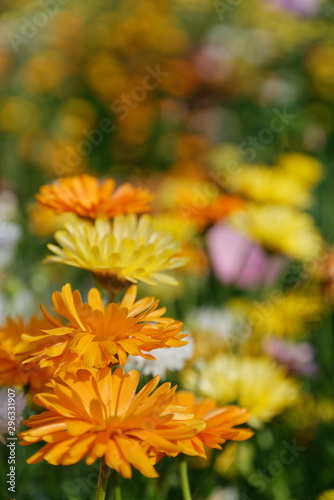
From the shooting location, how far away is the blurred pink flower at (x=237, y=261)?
1.30 metres

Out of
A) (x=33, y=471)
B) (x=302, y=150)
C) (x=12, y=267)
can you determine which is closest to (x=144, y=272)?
(x=33, y=471)

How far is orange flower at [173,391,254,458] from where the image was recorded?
437 millimetres

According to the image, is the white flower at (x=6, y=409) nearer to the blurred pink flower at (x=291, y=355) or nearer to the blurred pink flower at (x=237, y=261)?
the blurred pink flower at (x=291, y=355)

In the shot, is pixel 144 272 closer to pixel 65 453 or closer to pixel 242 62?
pixel 65 453

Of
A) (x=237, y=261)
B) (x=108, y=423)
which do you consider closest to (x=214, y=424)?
(x=108, y=423)

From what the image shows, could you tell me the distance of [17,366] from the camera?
498 millimetres

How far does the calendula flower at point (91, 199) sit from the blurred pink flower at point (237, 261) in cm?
63

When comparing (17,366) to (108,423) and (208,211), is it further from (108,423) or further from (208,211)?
(208,211)

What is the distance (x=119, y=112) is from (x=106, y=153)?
0.57 feet

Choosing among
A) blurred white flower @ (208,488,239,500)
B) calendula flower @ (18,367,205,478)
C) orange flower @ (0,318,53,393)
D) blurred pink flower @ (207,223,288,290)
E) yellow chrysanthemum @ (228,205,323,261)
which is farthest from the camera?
blurred pink flower @ (207,223,288,290)

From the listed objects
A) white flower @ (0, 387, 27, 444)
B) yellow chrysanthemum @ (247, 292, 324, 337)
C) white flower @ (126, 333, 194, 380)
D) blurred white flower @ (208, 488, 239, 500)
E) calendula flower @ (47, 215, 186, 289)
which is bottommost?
blurred white flower @ (208, 488, 239, 500)

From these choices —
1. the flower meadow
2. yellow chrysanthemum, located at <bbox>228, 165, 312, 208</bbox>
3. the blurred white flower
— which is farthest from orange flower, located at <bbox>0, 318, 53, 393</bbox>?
yellow chrysanthemum, located at <bbox>228, 165, 312, 208</bbox>

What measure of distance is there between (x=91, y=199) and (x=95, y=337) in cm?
21

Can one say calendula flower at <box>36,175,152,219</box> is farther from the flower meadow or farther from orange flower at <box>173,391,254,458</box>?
orange flower at <box>173,391,254,458</box>
